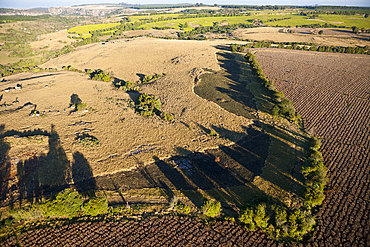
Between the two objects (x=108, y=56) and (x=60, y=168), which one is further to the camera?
(x=108, y=56)

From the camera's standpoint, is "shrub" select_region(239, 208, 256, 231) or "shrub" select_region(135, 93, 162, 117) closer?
"shrub" select_region(239, 208, 256, 231)

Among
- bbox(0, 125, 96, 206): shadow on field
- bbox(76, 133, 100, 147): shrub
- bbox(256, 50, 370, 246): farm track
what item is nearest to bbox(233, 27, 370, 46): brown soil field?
bbox(256, 50, 370, 246): farm track

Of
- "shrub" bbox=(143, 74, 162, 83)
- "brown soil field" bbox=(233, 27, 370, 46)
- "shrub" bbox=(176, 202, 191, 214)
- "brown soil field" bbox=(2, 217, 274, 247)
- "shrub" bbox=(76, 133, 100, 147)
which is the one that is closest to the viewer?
"brown soil field" bbox=(2, 217, 274, 247)

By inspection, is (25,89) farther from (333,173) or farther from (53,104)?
(333,173)

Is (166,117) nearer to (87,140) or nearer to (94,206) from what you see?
(87,140)

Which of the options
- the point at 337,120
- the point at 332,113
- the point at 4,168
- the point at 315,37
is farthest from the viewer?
the point at 315,37

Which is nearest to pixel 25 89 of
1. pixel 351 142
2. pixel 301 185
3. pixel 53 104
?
pixel 53 104

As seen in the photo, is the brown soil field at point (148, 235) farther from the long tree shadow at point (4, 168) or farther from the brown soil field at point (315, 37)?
the brown soil field at point (315, 37)

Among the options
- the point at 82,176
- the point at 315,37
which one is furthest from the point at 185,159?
the point at 315,37

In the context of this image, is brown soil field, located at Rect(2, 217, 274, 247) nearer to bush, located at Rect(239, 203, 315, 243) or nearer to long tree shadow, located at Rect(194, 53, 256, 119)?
bush, located at Rect(239, 203, 315, 243)
